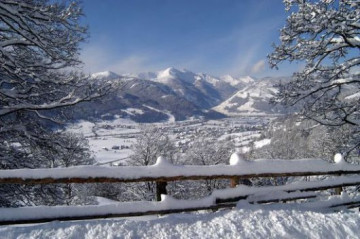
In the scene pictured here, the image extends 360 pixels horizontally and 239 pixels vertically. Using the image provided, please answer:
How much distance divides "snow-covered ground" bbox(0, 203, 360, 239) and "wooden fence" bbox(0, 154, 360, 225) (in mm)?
160

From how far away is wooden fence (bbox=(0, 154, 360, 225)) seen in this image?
18.3ft

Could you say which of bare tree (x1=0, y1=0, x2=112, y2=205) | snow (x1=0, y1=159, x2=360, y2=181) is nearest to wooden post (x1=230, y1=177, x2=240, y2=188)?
snow (x1=0, y1=159, x2=360, y2=181)

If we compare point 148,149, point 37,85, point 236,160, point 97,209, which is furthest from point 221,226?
point 148,149

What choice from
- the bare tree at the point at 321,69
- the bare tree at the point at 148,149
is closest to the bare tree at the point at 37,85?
the bare tree at the point at 321,69

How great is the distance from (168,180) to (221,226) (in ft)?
4.30

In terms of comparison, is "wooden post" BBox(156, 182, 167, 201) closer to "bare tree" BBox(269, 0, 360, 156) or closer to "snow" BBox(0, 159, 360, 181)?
"snow" BBox(0, 159, 360, 181)

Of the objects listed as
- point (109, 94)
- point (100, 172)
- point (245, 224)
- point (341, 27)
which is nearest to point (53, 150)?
point (109, 94)

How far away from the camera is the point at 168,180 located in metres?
6.43

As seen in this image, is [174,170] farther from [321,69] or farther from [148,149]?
[148,149]

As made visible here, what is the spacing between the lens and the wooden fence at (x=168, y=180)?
557cm

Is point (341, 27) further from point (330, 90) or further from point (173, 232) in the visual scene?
point (173, 232)

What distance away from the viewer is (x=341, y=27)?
31.4ft

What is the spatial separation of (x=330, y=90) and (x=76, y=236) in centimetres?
1016

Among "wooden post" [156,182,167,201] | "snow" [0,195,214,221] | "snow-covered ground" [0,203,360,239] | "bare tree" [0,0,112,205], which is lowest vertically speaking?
"snow-covered ground" [0,203,360,239]
